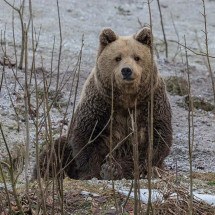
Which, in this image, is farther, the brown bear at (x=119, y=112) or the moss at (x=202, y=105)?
the moss at (x=202, y=105)

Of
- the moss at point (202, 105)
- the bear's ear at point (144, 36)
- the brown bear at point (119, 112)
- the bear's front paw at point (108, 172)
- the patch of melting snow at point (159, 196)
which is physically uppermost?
the moss at point (202, 105)

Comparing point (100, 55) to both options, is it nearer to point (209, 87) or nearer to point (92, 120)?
point (92, 120)

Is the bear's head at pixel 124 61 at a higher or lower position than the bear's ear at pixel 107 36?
lower

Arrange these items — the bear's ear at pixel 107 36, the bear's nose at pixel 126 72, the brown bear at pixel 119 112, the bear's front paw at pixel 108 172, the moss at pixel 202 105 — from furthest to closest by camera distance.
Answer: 1. the moss at pixel 202 105
2. the bear's ear at pixel 107 36
3. the brown bear at pixel 119 112
4. the bear's front paw at pixel 108 172
5. the bear's nose at pixel 126 72

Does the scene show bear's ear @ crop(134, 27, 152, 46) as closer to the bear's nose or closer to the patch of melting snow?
the bear's nose

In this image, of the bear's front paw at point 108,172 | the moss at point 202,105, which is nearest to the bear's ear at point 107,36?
the bear's front paw at point 108,172

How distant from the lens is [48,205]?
518cm

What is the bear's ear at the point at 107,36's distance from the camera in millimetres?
7359

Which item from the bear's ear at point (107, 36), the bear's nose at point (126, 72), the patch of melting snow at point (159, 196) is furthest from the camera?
the bear's ear at point (107, 36)

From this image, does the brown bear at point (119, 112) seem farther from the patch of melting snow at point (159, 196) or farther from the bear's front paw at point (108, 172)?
the patch of melting snow at point (159, 196)

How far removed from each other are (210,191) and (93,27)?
465 inches

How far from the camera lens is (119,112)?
7449mm

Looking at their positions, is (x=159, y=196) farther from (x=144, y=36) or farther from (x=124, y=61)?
(x=144, y=36)

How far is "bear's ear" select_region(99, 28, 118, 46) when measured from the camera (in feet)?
24.1
